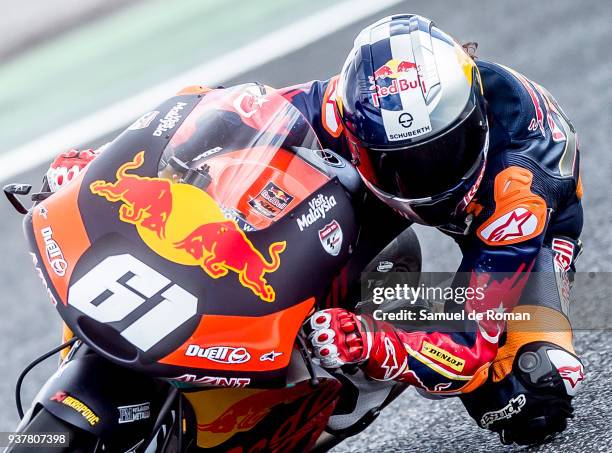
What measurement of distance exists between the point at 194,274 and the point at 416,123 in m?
0.92

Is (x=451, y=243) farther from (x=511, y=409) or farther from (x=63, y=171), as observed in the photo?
(x=63, y=171)

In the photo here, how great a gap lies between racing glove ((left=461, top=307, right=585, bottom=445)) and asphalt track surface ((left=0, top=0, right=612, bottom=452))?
0.17 meters

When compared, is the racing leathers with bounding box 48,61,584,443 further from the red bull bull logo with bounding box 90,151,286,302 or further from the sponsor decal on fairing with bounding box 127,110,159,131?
the red bull bull logo with bounding box 90,151,286,302

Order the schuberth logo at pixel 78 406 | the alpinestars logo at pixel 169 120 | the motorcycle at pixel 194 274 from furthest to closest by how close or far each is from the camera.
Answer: the alpinestars logo at pixel 169 120, the schuberth logo at pixel 78 406, the motorcycle at pixel 194 274

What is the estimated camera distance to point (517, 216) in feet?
11.3

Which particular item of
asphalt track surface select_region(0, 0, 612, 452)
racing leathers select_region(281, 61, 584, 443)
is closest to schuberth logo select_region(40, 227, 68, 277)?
racing leathers select_region(281, 61, 584, 443)

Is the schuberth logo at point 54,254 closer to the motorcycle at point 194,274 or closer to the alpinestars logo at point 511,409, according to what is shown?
the motorcycle at point 194,274

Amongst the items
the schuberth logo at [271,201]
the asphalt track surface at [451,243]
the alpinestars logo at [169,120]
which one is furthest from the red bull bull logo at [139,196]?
the asphalt track surface at [451,243]

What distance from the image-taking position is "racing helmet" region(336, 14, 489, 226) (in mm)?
3225

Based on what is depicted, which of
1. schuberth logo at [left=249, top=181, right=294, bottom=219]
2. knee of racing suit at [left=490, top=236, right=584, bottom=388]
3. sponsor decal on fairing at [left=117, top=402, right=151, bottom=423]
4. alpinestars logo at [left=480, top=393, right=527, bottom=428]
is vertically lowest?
alpinestars logo at [left=480, top=393, right=527, bottom=428]

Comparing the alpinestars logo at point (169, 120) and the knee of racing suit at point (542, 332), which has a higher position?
the alpinestars logo at point (169, 120)

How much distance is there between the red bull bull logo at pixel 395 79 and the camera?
327cm

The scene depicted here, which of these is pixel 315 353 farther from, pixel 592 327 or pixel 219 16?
pixel 219 16

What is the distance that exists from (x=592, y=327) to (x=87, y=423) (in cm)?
258
